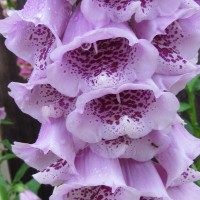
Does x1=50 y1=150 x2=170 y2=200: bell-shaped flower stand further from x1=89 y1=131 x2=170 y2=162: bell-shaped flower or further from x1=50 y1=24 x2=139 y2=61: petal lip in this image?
x1=50 y1=24 x2=139 y2=61: petal lip

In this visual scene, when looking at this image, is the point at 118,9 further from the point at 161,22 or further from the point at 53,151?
the point at 53,151

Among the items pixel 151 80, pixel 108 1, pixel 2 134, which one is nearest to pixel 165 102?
pixel 151 80

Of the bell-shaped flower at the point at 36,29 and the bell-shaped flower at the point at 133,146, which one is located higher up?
the bell-shaped flower at the point at 36,29

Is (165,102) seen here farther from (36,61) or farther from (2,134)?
(2,134)

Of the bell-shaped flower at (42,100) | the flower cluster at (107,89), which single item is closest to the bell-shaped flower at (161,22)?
the flower cluster at (107,89)

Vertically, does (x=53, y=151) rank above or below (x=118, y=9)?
below

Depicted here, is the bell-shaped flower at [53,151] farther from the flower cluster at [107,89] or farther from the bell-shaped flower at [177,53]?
the bell-shaped flower at [177,53]

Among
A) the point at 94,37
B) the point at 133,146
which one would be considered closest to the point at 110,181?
the point at 133,146

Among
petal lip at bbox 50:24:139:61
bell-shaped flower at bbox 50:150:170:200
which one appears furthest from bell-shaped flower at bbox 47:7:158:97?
bell-shaped flower at bbox 50:150:170:200
